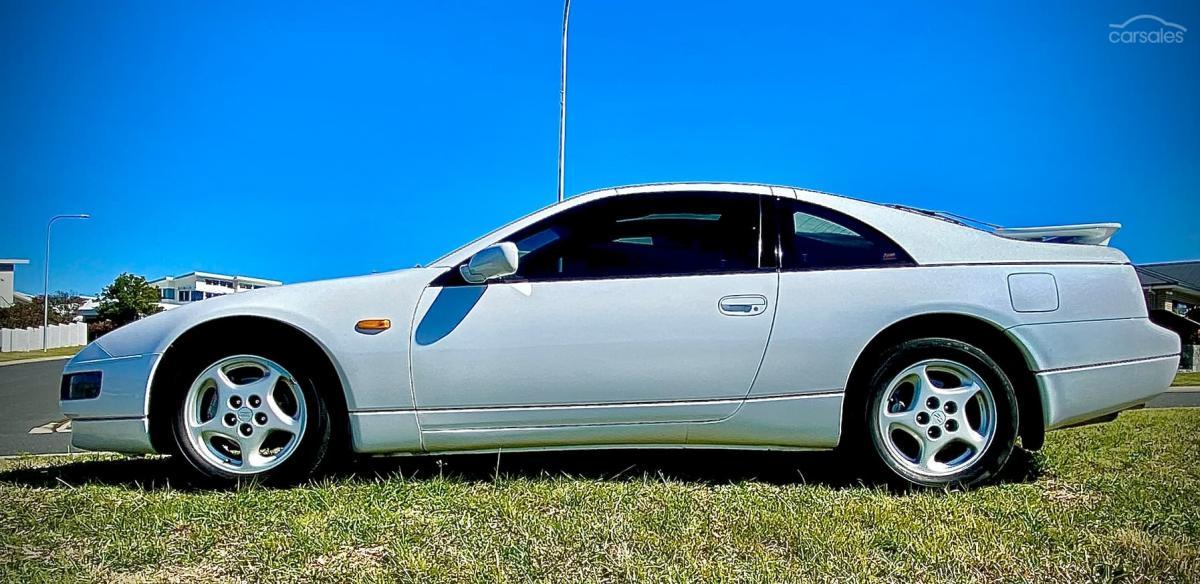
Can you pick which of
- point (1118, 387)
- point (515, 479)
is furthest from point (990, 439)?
point (515, 479)

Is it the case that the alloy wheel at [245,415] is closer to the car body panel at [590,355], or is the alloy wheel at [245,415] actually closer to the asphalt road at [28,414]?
the car body panel at [590,355]

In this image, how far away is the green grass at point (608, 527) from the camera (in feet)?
8.14

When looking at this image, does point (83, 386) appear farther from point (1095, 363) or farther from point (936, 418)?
point (1095, 363)

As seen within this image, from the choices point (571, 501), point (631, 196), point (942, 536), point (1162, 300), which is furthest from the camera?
point (1162, 300)

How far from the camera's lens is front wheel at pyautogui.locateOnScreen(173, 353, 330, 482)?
3564 mm

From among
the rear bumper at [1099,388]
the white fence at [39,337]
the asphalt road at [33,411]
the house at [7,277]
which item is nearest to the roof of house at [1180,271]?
the asphalt road at [33,411]

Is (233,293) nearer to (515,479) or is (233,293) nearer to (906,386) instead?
(515,479)

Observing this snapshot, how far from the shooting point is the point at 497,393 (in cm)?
350

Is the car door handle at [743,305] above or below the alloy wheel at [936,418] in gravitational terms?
above

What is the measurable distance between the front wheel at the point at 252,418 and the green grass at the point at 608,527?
0.14 m

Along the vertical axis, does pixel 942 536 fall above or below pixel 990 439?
below

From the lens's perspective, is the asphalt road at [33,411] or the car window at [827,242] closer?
the car window at [827,242]

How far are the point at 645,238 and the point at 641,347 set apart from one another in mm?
565

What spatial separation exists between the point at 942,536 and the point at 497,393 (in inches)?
74.2
